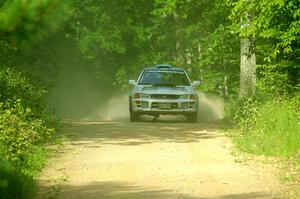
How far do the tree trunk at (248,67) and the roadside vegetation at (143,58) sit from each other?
0.03m

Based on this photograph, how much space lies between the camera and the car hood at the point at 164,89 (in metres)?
19.8

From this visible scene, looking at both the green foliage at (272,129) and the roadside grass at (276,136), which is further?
the green foliage at (272,129)

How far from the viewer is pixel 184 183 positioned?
369 inches

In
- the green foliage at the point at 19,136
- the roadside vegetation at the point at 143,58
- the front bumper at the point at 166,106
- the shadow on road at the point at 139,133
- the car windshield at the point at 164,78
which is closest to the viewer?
the roadside vegetation at the point at 143,58

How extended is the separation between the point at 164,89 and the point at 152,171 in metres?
9.68

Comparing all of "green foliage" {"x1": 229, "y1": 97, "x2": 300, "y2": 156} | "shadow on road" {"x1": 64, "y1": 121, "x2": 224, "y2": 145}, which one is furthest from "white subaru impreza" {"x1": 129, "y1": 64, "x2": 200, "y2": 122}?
"green foliage" {"x1": 229, "y1": 97, "x2": 300, "y2": 156}

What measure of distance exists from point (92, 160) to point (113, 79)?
122ft

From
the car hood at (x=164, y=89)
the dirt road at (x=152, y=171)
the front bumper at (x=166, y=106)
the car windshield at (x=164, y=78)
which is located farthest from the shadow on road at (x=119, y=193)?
the car windshield at (x=164, y=78)

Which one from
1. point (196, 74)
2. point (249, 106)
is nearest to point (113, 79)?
point (196, 74)

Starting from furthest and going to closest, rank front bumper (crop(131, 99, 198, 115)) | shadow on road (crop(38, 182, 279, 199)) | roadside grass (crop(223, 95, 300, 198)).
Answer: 1. front bumper (crop(131, 99, 198, 115))
2. roadside grass (crop(223, 95, 300, 198))
3. shadow on road (crop(38, 182, 279, 199))

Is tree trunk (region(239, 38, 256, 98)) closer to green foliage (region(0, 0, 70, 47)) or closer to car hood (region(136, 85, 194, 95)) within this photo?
car hood (region(136, 85, 194, 95))

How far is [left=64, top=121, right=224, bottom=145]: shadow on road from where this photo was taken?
48.1ft

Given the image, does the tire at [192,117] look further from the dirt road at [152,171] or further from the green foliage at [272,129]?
the green foliage at [272,129]

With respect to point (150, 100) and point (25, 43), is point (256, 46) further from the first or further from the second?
point (25, 43)
